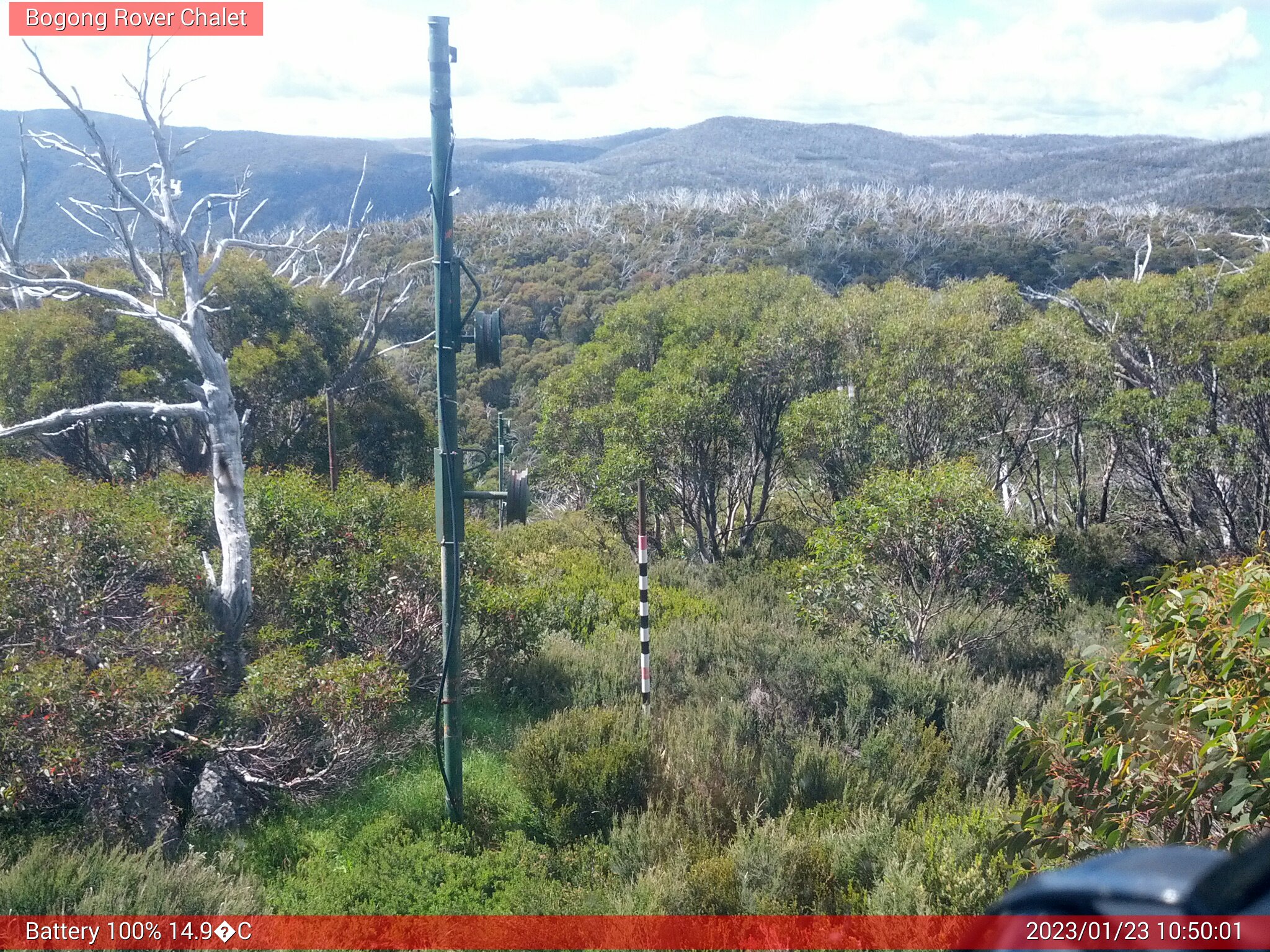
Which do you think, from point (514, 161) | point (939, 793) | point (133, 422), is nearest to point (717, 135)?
point (514, 161)

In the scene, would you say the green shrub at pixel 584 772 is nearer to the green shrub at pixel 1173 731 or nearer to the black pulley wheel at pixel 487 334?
the black pulley wheel at pixel 487 334

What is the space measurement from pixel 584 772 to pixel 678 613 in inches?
198

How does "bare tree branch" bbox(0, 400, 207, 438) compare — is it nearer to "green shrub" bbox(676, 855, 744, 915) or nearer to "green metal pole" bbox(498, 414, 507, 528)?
"green metal pole" bbox(498, 414, 507, 528)

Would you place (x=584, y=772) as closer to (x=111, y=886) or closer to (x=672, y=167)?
(x=111, y=886)

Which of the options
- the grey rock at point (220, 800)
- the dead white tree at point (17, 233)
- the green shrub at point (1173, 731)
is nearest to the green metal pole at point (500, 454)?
the grey rock at point (220, 800)

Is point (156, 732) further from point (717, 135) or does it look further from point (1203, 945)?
point (717, 135)

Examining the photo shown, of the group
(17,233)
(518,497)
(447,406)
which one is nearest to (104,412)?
(447,406)

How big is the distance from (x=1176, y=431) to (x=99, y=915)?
13832 millimetres

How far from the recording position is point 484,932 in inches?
179

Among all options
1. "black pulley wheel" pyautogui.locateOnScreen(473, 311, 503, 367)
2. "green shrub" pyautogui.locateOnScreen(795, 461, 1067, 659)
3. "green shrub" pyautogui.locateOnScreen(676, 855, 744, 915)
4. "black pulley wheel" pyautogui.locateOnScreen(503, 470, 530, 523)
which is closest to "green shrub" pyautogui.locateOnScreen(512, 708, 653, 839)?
"green shrub" pyautogui.locateOnScreen(676, 855, 744, 915)

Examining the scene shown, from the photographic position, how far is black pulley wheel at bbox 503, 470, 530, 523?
17.5 feet

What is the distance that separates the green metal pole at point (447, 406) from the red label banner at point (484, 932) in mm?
Answer: 1080

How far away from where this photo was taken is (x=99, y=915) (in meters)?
4.14

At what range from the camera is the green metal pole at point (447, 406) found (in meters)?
5.17
